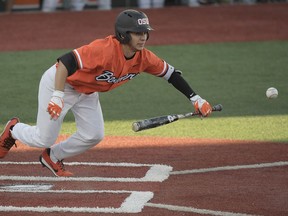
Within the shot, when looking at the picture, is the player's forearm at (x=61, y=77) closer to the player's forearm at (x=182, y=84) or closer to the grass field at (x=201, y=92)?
the player's forearm at (x=182, y=84)

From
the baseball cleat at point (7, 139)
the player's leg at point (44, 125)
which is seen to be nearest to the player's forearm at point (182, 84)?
the player's leg at point (44, 125)

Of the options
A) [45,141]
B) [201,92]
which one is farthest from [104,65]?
[201,92]

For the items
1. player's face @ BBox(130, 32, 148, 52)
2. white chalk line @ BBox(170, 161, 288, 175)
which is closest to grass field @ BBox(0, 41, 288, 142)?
white chalk line @ BBox(170, 161, 288, 175)

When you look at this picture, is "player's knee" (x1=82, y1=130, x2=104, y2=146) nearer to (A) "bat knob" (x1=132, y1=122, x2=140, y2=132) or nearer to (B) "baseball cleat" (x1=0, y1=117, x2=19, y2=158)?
A: (A) "bat knob" (x1=132, y1=122, x2=140, y2=132)

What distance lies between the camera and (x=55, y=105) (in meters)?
7.46

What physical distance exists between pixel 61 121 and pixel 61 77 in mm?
577

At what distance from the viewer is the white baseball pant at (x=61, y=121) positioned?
793 cm

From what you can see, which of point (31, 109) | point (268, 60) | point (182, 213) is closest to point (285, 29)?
point (268, 60)

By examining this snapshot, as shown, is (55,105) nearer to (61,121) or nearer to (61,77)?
(61,77)

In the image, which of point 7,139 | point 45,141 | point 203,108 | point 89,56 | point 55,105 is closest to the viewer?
point 55,105

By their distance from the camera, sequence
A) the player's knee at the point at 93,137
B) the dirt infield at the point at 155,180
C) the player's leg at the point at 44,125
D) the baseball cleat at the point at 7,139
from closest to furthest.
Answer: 1. the dirt infield at the point at 155,180
2. the player's leg at the point at 44,125
3. the player's knee at the point at 93,137
4. the baseball cleat at the point at 7,139

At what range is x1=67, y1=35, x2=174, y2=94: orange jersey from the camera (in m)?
7.63

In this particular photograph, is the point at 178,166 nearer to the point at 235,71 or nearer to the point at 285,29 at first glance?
the point at 235,71

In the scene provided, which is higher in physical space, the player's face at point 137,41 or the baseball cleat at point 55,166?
the player's face at point 137,41
